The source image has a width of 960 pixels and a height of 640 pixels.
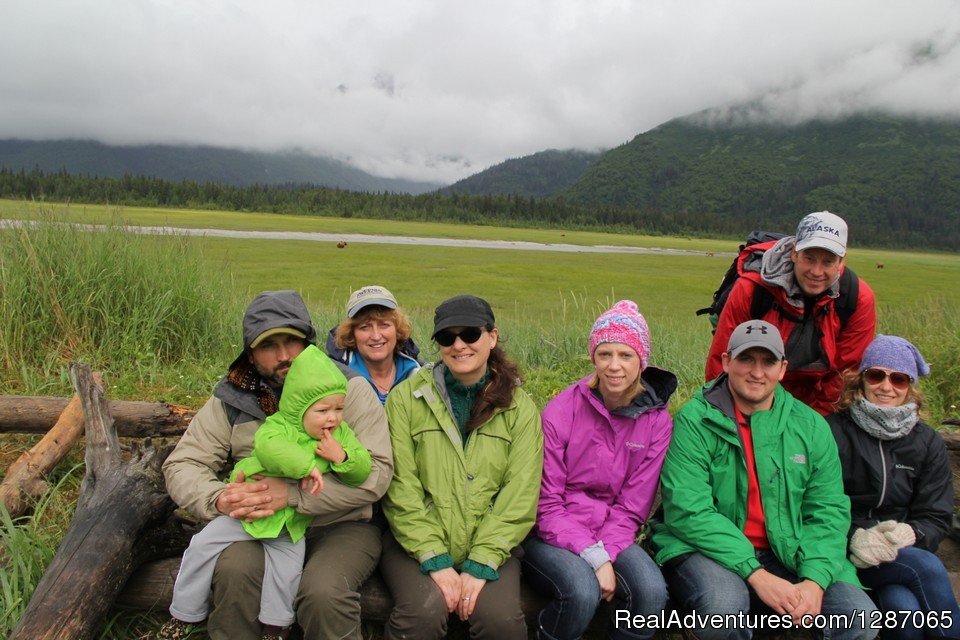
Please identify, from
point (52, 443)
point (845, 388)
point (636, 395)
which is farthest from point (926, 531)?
point (52, 443)

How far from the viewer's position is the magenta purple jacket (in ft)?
10.3

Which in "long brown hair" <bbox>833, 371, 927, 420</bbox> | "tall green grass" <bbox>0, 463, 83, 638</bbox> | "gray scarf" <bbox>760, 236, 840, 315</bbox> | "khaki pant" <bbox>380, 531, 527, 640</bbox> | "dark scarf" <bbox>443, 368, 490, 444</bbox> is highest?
"gray scarf" <bbox>760, 236, 840, 315</bbox>

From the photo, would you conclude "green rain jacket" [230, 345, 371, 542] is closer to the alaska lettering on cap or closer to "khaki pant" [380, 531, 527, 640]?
"khaki pant" [380, 531, 527, 640]

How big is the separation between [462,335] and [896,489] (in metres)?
2.41

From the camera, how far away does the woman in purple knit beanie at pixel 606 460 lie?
2.97 m

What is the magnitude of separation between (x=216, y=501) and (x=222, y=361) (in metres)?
3.96

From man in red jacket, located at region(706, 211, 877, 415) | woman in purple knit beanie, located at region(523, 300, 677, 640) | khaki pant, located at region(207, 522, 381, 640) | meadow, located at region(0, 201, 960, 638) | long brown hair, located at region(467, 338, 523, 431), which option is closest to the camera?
khaki pant, located at region(207, 522, 381, 640)

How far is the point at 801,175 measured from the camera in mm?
142750

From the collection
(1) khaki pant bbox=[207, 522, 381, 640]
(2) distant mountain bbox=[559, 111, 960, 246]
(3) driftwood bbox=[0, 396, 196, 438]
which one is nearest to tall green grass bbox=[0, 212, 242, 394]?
(3) driftwood bbox=[0, 396, 196, 438]

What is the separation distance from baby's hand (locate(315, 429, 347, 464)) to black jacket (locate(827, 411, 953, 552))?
264cm

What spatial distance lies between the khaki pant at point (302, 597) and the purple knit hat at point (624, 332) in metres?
1.66

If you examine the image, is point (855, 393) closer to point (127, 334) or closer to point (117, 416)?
point (117, 416)

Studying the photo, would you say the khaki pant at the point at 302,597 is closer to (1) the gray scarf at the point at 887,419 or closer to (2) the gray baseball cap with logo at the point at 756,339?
(2) the gray baseball cap with logo at the point at 756,339

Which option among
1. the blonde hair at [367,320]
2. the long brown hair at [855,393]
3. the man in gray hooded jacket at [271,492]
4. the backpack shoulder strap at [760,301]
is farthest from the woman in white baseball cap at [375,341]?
the long brown hair at [855,393]
